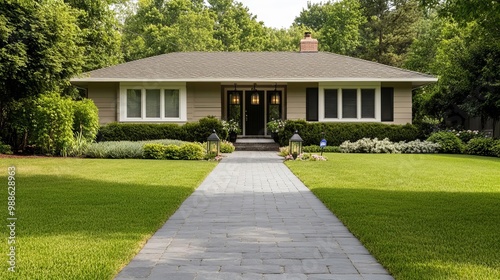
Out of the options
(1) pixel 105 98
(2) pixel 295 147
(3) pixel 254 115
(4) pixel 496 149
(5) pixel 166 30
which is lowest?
(4) pixel 496 149

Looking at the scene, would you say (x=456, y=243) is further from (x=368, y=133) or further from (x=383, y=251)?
(x=368, y=133)

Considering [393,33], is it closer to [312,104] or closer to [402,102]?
[402,102]

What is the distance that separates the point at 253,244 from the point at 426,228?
2.22 meters

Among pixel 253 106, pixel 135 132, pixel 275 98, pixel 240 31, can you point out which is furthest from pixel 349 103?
pixel 240 31

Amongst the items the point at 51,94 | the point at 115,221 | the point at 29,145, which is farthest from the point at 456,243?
the point at 29,145

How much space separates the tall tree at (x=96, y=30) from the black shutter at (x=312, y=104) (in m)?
11.4

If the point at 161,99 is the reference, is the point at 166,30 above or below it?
above

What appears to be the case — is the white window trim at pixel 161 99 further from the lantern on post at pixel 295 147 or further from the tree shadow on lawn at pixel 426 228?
the tree shadow on lawn at pixel 426 228

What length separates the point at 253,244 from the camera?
5.39 meters

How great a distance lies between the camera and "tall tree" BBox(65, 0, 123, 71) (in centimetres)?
2603

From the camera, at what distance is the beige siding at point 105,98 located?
926 inches

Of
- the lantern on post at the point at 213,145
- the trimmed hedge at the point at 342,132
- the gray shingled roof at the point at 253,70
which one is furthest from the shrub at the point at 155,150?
the trimmed hedge at the point at 342,132

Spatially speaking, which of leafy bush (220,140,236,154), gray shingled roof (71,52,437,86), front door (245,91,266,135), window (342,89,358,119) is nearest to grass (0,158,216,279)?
leafy bush (220,140,236,154)

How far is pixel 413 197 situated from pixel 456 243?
360cm
